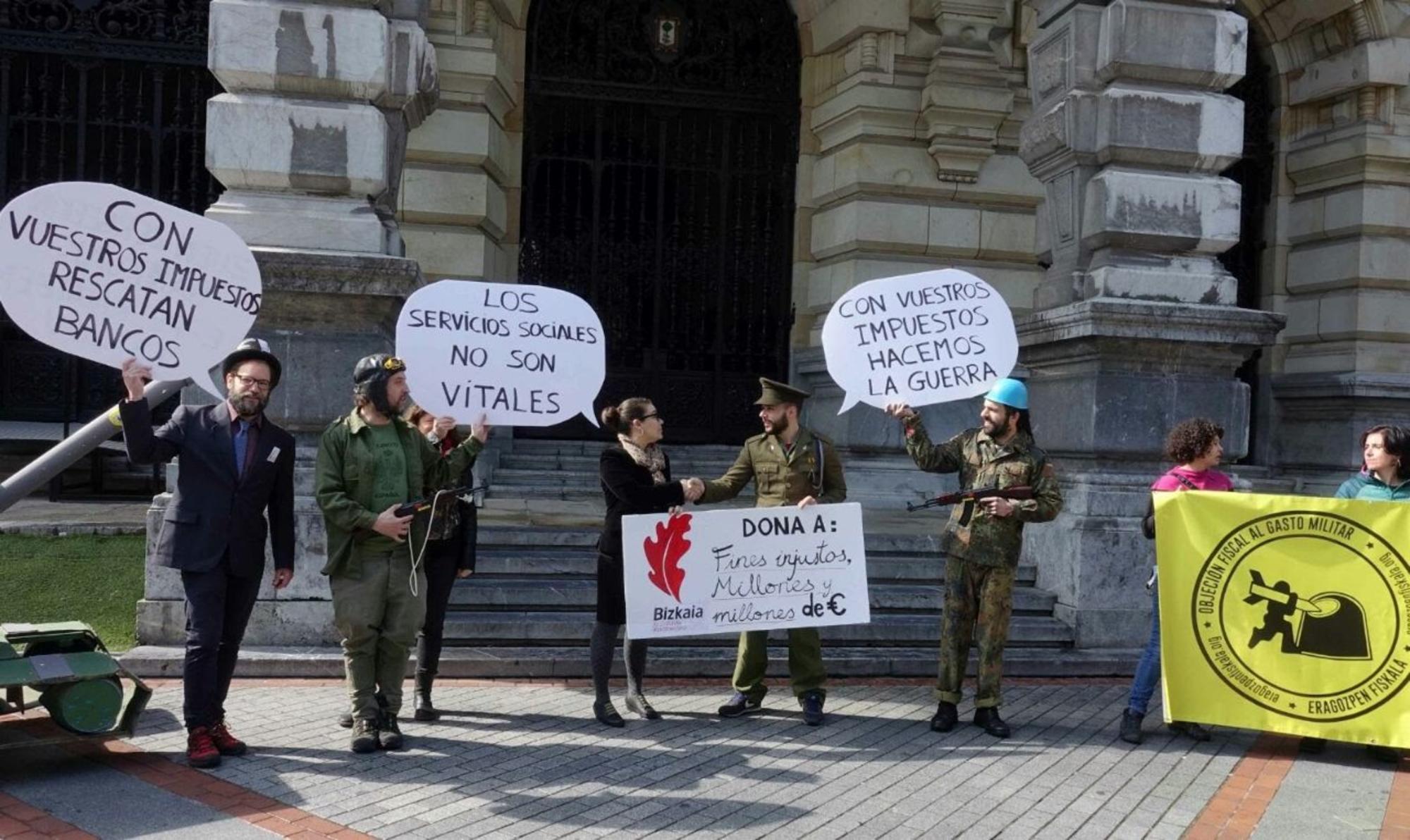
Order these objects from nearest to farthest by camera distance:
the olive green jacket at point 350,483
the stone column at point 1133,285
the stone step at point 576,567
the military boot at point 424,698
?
1. the olive green jacket at point 350,483
2. the military boot at point 424,698
3. the stone step at point 576,567
4. the stone column at point 1133,285

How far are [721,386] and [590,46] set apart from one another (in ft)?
13.2

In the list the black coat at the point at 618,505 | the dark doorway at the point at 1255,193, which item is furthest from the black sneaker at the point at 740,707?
the dark doorway at the point at 1255,193

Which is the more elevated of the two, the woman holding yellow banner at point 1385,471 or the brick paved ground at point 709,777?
the woman holding yellow banner at point 1385,471

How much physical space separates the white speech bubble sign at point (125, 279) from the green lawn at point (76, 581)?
279cm

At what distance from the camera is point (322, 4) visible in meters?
7.48

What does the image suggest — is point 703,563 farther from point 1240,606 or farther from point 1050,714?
point 1240,606

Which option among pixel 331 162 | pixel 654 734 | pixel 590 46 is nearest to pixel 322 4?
pixel 331 162

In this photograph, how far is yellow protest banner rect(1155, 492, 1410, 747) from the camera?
6.09 metres

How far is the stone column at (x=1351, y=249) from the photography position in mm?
12711

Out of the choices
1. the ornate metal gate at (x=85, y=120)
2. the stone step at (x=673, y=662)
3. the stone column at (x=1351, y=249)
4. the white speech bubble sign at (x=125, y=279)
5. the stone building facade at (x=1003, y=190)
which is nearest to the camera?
the white speech bubble sign at (x=125, y=279)

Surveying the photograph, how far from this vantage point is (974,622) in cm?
659

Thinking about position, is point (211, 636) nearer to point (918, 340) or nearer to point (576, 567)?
point (576, 567)

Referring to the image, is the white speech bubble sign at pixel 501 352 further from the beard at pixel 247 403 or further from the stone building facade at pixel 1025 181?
the stone building facade at pixel 1025 181

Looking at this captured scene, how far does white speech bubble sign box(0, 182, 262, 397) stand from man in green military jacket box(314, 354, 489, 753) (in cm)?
66
